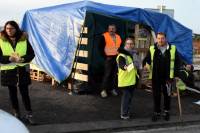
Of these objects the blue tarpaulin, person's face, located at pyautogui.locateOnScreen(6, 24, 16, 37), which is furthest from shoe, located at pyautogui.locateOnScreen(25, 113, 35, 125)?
the blue tarpaulin

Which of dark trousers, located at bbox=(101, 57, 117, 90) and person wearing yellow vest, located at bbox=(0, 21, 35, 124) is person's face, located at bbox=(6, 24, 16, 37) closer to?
person wearing yellow vest, located at bbox=(0, 21, 35, 124)

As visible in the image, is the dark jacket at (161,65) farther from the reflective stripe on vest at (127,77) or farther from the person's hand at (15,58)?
the person's hand at (15,58)

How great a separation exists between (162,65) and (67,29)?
3.81 meters

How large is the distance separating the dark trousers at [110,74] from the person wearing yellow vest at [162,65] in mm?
2280

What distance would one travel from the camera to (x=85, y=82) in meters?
12.8

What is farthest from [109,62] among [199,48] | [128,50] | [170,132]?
[199,48]

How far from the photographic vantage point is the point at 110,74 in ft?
41.2

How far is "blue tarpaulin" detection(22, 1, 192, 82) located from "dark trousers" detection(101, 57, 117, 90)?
2.96 feet

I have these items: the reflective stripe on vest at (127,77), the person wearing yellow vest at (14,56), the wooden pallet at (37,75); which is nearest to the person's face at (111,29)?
the reflective stripe on vest at (127,77)

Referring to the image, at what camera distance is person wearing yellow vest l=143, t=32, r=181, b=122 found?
390 inches

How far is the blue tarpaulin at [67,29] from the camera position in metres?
12.5

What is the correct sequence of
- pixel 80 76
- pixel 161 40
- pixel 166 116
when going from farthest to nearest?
pixel 80 76 → pixel 166 116 → pixel 161 40

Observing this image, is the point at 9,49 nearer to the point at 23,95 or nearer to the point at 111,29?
the point at 23,95

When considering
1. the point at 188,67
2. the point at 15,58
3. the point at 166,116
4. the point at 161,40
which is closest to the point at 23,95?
the point at 15,58
